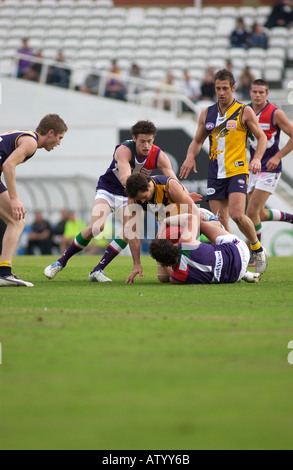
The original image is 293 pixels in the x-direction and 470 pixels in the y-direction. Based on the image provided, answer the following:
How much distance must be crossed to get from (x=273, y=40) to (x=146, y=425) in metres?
24.8

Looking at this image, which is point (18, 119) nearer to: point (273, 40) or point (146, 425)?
point (273, 40)

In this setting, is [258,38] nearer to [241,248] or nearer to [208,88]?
[208,88]

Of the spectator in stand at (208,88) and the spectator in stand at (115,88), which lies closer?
the spectator in stand at (208,88)

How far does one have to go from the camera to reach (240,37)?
25.6 metres

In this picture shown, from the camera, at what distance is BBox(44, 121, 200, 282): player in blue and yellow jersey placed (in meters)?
7.97

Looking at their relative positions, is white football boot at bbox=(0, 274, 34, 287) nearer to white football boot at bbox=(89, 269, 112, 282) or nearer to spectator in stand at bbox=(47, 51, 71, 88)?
white football boot at bbox=(89, 269, 112, 282)

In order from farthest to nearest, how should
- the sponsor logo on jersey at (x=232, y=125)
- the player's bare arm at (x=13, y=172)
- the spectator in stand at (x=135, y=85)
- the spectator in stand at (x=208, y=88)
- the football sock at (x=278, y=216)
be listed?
the spectator in stand at (x=135, y=85)
the spectator in stand at (x=208, y=88)
the football sock at (x=278, y=216)
the sponsor logo on jersey at (x=232, y=125)
the player's bare arm at (x=13, y=172)

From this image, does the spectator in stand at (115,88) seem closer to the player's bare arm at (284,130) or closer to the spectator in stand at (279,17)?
the spectator in stand at (279,17)

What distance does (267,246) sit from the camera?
1945 centimetres

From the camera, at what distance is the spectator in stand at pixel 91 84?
23.5m

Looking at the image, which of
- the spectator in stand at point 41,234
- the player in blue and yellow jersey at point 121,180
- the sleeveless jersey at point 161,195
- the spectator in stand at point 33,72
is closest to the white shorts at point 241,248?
the sleeveless jersey at point 161,195

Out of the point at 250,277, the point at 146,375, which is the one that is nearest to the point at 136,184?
the point at 250,277

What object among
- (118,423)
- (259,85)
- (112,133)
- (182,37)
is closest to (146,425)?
(118,423)

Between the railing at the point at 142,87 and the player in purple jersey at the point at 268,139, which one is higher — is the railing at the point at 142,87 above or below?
above
